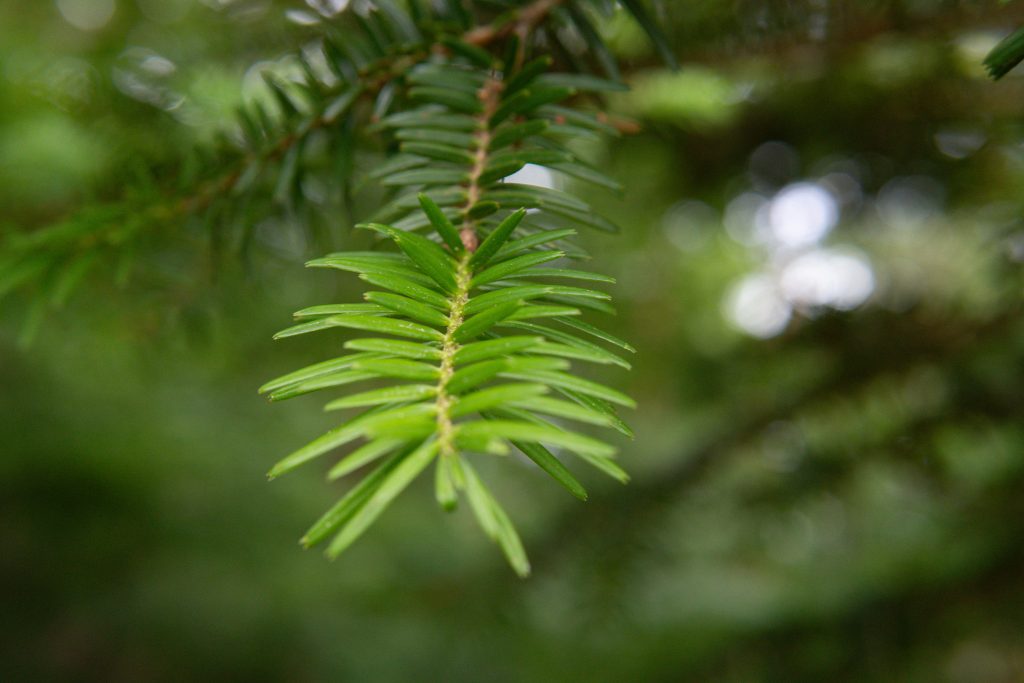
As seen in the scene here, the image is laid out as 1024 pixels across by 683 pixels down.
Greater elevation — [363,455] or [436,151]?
[436,151]

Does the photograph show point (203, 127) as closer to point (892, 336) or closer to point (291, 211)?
point (291, 211)

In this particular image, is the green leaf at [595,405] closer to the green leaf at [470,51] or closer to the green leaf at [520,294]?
the green leaf at [520,294]

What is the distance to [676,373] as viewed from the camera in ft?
3.68

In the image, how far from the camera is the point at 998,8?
539 millimetres

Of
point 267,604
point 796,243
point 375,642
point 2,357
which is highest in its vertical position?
point 2,357

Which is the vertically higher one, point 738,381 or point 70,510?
point 70,510

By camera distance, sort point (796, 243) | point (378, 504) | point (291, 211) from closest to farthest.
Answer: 1. point (378, 504)
2. point (291, 211)
3. point (796, 243)

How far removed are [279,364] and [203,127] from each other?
51 centimetres

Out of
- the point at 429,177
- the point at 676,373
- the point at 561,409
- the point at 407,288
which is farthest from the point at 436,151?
the point at 676,373

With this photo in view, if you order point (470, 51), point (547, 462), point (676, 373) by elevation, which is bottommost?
point (676, 373)

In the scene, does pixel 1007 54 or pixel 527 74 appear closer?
pixel 1007 54

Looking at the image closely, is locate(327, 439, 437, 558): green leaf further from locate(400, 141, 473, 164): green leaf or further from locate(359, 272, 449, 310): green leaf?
locate(400, 141, 473, 164): green leaf

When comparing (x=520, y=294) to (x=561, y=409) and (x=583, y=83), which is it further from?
(x=583, y=83)

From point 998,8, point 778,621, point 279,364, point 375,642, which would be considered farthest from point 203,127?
point 375,642
